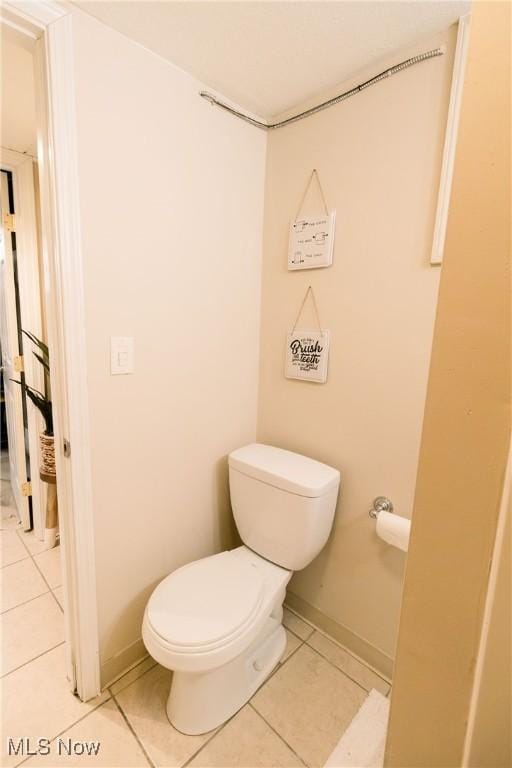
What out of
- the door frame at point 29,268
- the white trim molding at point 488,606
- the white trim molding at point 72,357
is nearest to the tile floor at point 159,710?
the white trim molding at point 72,357

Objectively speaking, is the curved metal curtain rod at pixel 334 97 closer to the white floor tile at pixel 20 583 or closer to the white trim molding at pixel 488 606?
the white trim molding at pixel 488 606

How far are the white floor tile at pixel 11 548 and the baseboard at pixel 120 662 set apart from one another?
96 centimetres

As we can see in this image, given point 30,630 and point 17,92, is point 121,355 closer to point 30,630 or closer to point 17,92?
point 17,92

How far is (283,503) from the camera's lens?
1309 mm

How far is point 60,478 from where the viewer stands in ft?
3.75

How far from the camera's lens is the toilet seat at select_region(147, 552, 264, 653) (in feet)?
3.36

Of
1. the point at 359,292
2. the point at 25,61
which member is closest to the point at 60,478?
the point at 359,292

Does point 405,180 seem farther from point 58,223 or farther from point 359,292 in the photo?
point 58,223

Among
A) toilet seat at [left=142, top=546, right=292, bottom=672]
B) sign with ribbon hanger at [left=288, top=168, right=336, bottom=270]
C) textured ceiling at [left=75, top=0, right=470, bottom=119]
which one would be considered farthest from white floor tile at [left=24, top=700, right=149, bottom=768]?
textured ceiling at [left=75, top=0, right=470, bottom=119]

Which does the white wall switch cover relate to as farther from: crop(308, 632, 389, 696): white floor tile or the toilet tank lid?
crop(308, 632, 389, 696): white floor tile

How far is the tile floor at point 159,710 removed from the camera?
106 centimetres

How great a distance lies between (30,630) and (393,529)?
155 cm

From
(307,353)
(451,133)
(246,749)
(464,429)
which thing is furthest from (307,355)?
(246,749)

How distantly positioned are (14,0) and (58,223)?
0.49 meters
